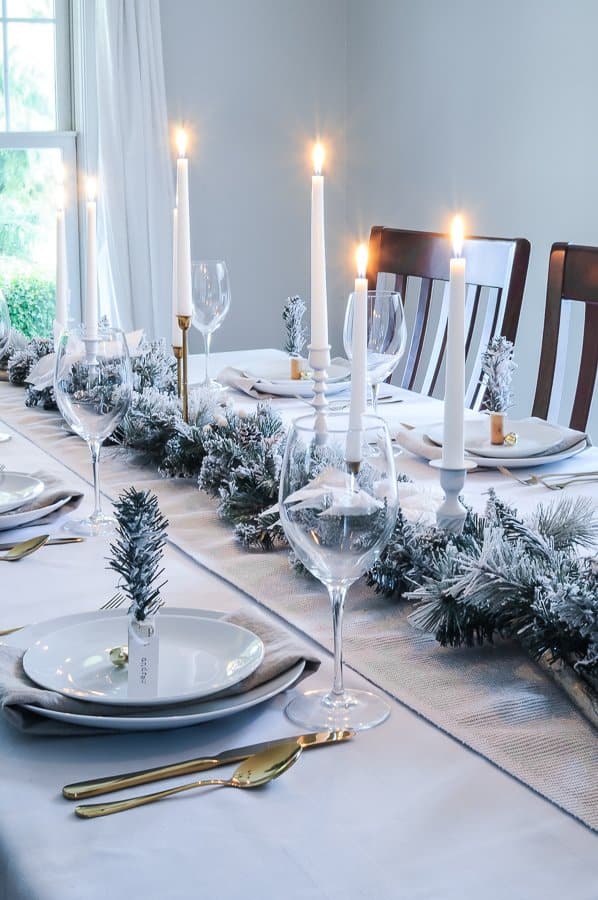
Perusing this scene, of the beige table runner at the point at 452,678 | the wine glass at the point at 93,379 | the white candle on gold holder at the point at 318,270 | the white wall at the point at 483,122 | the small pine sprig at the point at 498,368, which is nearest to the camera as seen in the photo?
the beige table runner at the point at 452,678

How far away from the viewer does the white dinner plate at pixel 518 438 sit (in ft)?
4.44

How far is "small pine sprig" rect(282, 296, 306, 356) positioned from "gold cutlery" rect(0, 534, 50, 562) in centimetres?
76

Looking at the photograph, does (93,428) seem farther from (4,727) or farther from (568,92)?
(568,92)

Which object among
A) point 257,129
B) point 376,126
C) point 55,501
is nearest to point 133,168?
point 257,129

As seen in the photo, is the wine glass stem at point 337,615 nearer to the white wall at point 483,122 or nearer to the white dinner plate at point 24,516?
the white dinner plate at point 24,516

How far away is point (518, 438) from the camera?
142 cm

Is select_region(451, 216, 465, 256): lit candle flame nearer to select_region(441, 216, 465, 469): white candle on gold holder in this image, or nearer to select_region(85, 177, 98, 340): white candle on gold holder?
select_region(441, 216, 465, 469): white candle on gold holder

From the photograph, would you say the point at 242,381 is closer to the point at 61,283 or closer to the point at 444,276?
the point at 61,283

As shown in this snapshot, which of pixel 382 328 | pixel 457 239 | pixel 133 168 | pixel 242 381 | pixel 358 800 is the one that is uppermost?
pixel 133 168

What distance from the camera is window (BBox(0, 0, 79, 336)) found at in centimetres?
349

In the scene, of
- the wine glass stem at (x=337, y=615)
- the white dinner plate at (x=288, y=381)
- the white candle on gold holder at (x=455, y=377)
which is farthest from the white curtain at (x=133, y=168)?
the wine glass stem at (x=337, y=615)

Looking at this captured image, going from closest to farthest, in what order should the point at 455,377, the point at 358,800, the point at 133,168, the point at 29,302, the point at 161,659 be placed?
the point at 358,800, the point at 161,659, the point at 455,377, the point at 133,168, the point at 29,302

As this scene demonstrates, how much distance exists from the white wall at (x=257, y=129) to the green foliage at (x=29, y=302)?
523 millimetres

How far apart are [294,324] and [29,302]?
2192mm
